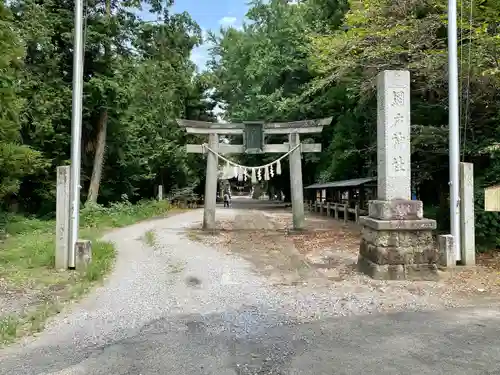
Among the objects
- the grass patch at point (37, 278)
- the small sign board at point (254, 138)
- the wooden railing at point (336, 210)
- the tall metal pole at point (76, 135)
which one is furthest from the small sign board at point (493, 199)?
the wooden railing at point (336, 210)

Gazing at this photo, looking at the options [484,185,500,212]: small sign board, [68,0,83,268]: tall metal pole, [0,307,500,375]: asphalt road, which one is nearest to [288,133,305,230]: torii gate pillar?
[484,185,500,212]: small sign board

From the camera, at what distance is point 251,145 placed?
44.2 feet

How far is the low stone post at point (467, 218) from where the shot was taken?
780 cm

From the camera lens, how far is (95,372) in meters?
3.58

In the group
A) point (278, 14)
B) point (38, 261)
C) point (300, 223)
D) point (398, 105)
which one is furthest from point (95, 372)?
point (278, 14)

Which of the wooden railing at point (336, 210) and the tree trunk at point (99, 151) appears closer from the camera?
the wooden railing at point (336, 210)

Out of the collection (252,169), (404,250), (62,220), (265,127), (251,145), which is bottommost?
(404,250)

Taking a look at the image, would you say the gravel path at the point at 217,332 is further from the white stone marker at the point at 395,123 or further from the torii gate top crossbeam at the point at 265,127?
the torii gate top crossbeam at the point at 265,127

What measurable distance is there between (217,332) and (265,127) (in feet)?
32.1

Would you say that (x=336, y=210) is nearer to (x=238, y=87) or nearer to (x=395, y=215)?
(x=395, y=215)

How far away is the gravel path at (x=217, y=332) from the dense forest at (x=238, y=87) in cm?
531

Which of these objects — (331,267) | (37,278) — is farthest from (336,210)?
(37,278)

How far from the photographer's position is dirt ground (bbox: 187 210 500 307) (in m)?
6.22

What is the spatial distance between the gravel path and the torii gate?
21.1 ft
